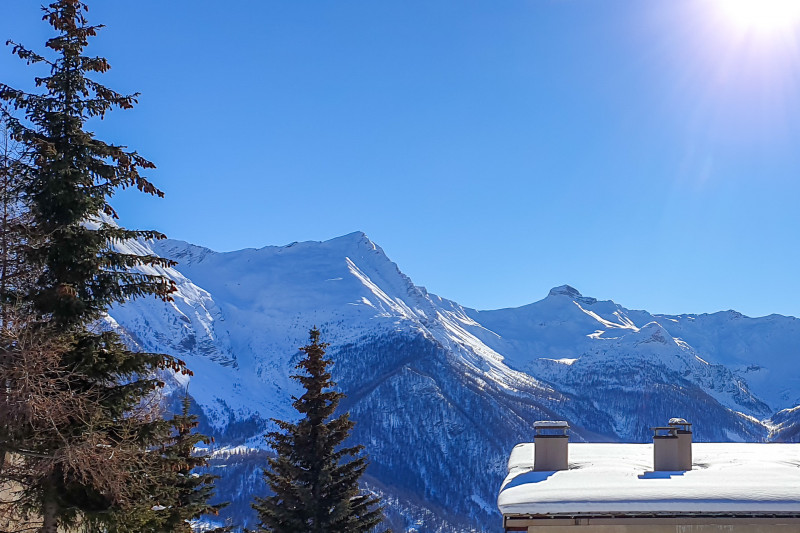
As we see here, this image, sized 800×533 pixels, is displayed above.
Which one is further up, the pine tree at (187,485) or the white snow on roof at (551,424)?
the white snow on roof at (551,424)

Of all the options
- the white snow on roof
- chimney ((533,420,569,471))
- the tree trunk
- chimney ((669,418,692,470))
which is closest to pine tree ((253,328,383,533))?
the white snow on roof

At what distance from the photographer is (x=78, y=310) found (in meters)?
11.9

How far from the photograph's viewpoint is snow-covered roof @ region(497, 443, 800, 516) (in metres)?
12.8

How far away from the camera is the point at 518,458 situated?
65.2ft

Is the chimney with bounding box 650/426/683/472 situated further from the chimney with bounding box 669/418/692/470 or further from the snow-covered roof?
the snow-covered roof

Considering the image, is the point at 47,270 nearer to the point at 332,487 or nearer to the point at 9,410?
the point at 9,410

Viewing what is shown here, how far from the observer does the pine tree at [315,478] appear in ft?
69.4

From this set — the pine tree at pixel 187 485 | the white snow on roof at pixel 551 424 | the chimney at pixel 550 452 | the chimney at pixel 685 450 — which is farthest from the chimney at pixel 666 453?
the pine tree at pixel 187 485

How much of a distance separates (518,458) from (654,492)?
6740 mm

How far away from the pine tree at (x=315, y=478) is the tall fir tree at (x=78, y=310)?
917cm

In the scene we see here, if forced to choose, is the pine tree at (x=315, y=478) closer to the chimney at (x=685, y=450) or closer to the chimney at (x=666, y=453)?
the chimney at (x=666, y=453)

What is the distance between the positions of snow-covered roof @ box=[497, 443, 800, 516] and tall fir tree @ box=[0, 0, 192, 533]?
6.02 meters

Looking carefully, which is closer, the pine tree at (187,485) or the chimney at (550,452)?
the chimney at (550,452)

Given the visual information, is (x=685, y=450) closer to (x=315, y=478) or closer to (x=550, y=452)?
(x=550, y=452)
